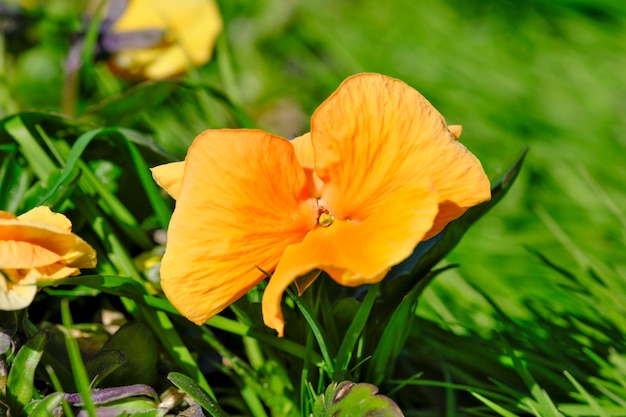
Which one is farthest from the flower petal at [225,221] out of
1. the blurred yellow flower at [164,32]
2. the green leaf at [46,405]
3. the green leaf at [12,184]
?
the blurred yellow flower at [164,32]

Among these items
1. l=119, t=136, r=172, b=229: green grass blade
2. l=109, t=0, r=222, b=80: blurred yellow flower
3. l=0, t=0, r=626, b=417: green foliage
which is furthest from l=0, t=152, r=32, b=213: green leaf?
l=109, t=0, r=222, b=80: blurred yellow flower

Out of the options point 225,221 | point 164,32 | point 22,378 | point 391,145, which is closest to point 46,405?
point 22,378

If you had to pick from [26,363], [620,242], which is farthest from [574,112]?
[26,363]

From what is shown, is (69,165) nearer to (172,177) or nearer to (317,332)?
(172,177)

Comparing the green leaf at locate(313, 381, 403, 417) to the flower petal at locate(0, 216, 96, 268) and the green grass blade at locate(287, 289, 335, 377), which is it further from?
the flower petal at locate(0, 216, 96, 268)

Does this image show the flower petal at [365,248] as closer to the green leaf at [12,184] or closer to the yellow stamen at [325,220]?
the yellow stamen at [325,220]

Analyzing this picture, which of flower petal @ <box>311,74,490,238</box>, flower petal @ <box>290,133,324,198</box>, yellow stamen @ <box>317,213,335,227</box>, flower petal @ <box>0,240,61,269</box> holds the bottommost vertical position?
yellow stamen @ <box>317,213,335,227</box>

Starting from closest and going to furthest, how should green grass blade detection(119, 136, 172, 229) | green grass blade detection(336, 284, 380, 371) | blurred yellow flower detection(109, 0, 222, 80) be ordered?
green grass blade detection(336, 284, 380, 371) < green grass blade detection(119, 136, 172, 229) < blurred yellow flower detection(109, 0, 222, 80)
